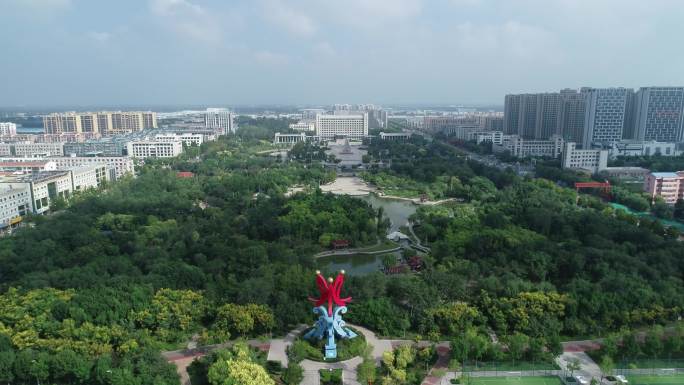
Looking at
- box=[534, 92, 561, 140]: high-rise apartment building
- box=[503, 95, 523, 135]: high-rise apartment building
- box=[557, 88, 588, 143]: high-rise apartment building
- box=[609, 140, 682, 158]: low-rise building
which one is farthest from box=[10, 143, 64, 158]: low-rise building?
box=[609, 140, 682, 158]: low-rise building

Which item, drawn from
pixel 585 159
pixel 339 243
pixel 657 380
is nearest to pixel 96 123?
pixel 339 243

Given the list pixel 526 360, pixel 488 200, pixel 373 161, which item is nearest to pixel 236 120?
pixel 373 161

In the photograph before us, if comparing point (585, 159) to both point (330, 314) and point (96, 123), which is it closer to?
point (330, 314)

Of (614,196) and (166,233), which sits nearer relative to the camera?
(166,233)

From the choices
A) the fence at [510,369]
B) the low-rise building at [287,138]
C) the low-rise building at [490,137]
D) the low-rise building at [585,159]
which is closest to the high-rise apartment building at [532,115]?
the low-rise building at [490,137]

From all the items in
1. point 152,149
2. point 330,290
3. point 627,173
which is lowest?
point 627,173

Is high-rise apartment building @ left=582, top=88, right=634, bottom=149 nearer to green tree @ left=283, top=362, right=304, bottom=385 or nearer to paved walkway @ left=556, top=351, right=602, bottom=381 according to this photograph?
paved walkway @ left=556, top=351, right=602, bottom=381

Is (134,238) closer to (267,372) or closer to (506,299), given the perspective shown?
(267,372)

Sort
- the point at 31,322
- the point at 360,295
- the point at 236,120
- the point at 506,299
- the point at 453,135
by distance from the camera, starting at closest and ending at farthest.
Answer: the point at 31,322 < the point at 506,299 < the point at 360,295 < the point at 453,135 < the point at 236,120
